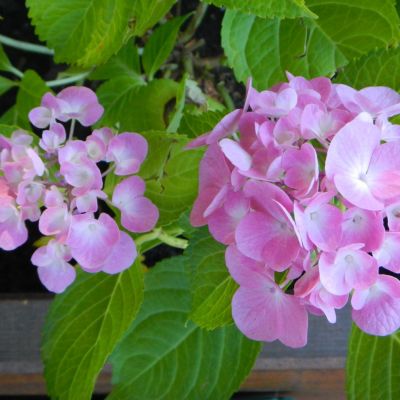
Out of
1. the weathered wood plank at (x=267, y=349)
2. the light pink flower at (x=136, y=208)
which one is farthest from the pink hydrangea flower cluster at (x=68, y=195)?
the weathered wood plank at (x=267, y=349)

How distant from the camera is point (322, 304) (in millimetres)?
433

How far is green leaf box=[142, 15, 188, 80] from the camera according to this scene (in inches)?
31.7

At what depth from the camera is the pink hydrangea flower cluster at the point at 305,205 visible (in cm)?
41

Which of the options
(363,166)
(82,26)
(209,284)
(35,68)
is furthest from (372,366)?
(35,68)

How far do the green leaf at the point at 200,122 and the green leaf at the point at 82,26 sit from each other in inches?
4.0

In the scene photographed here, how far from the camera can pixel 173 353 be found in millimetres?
780

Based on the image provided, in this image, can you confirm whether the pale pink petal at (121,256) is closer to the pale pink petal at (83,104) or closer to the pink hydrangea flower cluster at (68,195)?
the pink hydrangea flower cluster at (68,195)

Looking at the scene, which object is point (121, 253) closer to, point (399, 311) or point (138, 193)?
point (138, 193)

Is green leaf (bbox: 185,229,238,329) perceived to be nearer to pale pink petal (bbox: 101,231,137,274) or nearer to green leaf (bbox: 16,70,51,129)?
pale pink petal (bbox: 101,231,137,274)

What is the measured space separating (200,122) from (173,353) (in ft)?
0.97

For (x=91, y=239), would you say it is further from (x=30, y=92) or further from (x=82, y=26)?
(x=30, y=92)

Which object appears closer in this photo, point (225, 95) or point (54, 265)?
point (54, 265)

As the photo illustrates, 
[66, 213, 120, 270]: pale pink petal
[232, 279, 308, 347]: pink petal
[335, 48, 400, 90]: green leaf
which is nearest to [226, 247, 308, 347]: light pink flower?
[232, 279, 308, 347]: pink petal

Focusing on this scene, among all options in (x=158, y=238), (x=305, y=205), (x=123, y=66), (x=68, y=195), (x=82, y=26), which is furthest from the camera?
(x=123, y=66)
